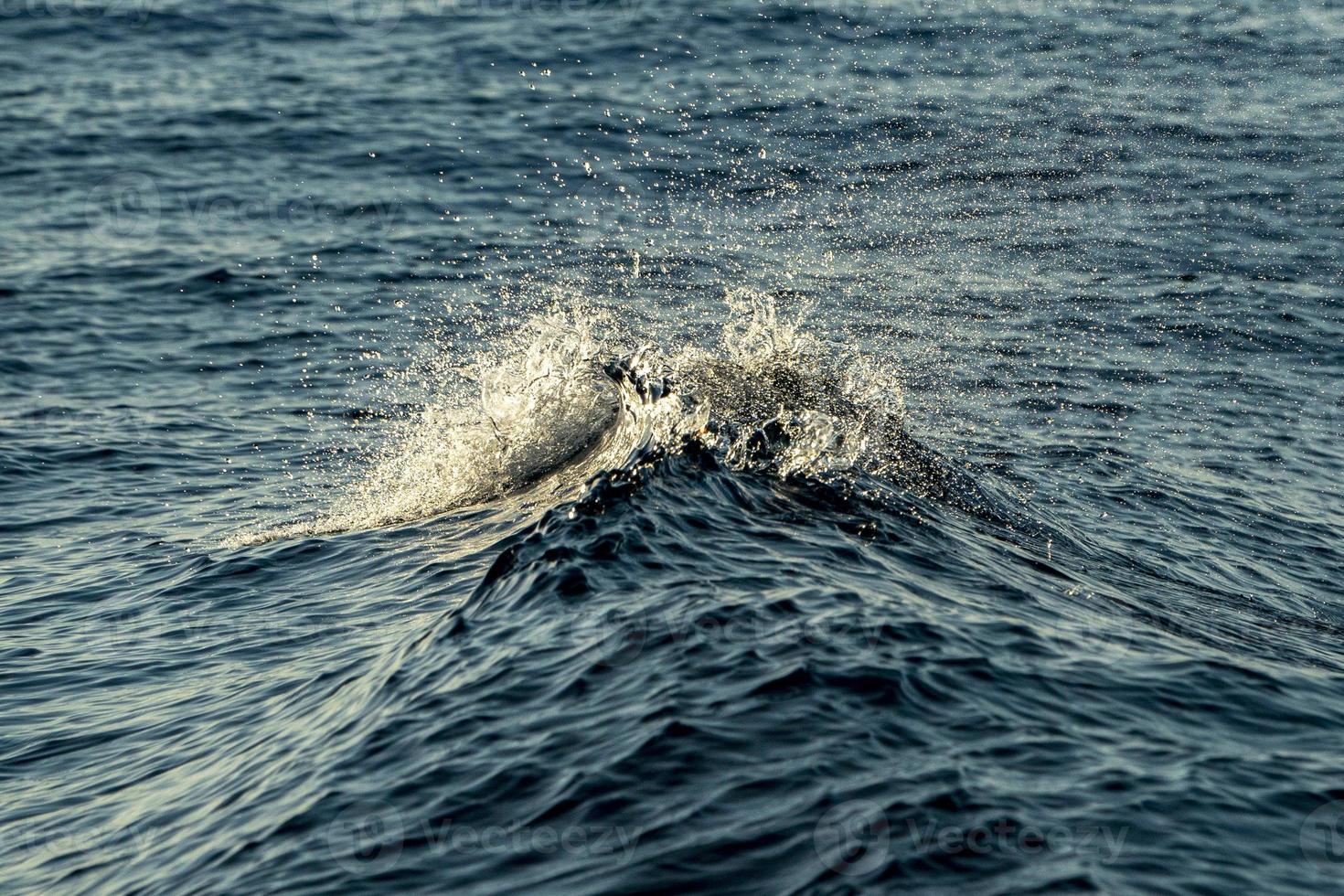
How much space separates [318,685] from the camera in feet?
35.0

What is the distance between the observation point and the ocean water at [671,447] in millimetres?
8109

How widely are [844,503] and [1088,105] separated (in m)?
20.2

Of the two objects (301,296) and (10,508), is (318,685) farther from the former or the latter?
(301,296)

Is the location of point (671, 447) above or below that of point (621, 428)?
above

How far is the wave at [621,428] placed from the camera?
43.4 ft

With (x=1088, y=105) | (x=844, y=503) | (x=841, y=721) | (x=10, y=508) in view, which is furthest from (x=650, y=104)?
(x=841, y=721)

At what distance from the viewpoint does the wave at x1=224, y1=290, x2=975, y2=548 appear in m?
13.2

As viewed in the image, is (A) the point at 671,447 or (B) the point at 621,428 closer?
(A) the point at 671,447

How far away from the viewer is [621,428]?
14.3m

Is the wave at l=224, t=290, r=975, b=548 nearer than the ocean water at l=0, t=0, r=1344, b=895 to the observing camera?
No

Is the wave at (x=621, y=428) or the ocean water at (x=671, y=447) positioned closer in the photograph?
the ocean water at (x=671, y=447)

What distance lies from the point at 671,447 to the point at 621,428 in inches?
62.7

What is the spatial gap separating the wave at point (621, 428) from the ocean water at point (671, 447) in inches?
3.7

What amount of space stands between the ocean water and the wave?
3.7 inches
